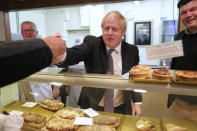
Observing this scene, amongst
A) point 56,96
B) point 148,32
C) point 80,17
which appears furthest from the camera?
point 80,17

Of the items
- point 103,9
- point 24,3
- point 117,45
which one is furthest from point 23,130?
point 103,9

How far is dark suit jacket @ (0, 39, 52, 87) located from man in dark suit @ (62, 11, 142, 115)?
0.77 meters

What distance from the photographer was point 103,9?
13.4 ft

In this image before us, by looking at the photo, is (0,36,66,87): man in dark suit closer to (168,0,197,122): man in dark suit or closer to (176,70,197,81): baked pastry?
(176,70,197,81): baked pastry

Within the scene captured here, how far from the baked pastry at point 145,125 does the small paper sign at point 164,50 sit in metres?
0.58

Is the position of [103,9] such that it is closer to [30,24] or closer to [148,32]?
Result: [148,32]

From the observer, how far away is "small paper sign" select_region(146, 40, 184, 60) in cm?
93

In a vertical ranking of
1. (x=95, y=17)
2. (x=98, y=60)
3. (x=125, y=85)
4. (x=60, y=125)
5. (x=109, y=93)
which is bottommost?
(x=60, y=125)

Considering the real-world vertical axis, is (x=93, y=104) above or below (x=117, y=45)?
below

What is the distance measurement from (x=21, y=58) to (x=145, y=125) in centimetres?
109

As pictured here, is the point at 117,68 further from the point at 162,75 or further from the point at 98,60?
the point at 162,75

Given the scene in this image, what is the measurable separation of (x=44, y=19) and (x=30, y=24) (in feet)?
9.91

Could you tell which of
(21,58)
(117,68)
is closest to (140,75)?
(117,68)

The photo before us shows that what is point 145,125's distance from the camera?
1214 millimetres
